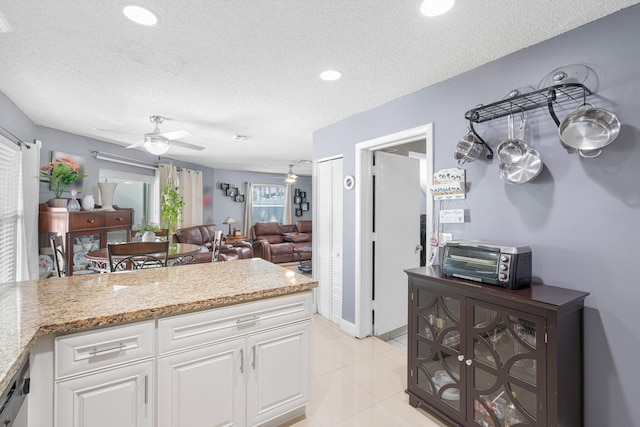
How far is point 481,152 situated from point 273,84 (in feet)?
5.42

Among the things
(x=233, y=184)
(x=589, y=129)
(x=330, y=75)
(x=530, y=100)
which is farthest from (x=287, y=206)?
(x=589, y=129)

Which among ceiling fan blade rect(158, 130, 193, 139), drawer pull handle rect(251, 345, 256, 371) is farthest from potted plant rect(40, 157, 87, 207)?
drawer pull handle rect(251, 345, 256, 371)

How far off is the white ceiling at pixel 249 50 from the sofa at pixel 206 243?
2946 millimetres

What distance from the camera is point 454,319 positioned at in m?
1.85

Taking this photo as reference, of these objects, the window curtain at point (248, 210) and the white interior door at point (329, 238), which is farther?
the window curtain at point (248, 210)

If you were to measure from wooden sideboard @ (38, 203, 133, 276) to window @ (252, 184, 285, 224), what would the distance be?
16.0ft

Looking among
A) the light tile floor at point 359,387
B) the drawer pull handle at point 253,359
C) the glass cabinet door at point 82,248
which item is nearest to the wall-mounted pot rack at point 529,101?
the light tile floor at point 359,387

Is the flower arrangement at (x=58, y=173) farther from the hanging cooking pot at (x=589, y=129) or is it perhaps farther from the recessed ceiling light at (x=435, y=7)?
the hanging cooking pot at (x=589, y=129)

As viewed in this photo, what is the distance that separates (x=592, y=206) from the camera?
1.62 meters

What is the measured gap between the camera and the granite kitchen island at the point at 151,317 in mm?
1178

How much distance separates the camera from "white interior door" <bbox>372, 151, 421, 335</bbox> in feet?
10.6

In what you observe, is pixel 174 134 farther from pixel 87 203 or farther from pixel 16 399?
pixel 16 399

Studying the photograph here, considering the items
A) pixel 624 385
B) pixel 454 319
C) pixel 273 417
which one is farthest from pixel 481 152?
pixel 273 417

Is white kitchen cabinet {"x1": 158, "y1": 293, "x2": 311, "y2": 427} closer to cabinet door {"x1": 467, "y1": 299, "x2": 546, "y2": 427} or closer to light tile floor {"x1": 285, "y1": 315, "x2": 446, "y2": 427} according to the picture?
light tile floor {"x1": 285, "y1": 315, "x2": 446, "y2": 427}
